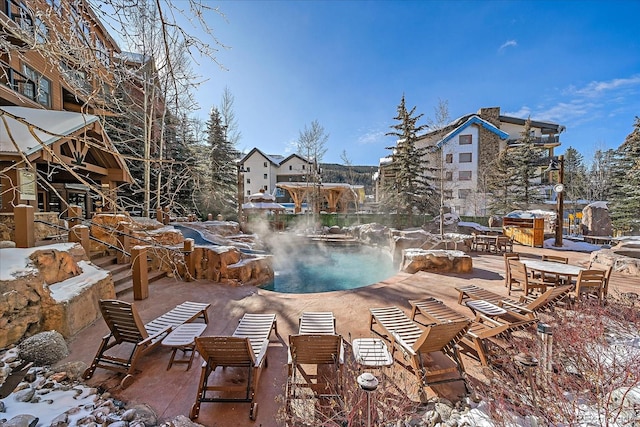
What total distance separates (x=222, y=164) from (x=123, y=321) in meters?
17.2

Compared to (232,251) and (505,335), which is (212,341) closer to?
(505,335)

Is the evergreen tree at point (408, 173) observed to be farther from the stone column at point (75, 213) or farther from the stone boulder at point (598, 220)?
the stone column at point (75, 213)

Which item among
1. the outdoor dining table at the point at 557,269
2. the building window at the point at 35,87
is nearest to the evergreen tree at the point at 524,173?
the outdoor dining table at the point at 557,269

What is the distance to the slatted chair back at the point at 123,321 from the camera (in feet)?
11.3

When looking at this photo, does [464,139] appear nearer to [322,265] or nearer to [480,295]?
[322,265]

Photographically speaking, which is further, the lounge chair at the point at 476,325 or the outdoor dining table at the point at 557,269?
the outdoor dining table at the point at 557,269

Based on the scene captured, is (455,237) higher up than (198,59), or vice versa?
(198,59)

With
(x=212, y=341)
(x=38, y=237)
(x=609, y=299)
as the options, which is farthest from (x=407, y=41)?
(x=38, y=237)

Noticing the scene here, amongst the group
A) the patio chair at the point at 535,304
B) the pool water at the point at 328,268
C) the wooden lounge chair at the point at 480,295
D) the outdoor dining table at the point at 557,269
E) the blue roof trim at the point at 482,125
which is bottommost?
the pool water at the point at 328,268

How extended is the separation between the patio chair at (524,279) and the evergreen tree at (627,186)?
15804mm

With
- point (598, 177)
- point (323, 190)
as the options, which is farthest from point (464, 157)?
point (323, 190)

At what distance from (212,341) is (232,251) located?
5.06 m

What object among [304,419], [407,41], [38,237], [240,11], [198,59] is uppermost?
[407,41]

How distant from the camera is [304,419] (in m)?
2.52
